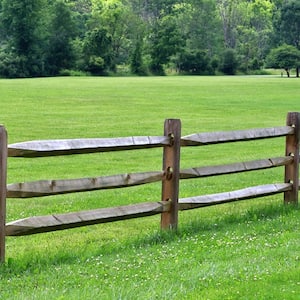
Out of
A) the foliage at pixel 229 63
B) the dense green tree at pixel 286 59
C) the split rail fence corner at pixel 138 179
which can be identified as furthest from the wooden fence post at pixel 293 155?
the foliage at pixel 229 63

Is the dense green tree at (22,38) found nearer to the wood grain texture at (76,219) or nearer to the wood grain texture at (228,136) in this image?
the wood grain texture at (228,136)

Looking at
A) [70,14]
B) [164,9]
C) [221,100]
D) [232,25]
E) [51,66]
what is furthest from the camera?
[164,9]

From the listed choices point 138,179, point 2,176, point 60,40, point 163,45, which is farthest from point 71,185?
point 163,45

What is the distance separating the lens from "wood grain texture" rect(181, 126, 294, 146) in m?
9.06

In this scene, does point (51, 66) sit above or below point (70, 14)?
below

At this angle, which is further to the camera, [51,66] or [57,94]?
[51,66]

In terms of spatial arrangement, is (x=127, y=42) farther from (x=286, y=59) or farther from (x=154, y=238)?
(x=154, y=238)

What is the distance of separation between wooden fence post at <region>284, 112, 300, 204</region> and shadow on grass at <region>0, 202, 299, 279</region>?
21 centimetres

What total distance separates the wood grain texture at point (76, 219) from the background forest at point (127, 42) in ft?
330

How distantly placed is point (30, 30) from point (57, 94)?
7696 centimetres

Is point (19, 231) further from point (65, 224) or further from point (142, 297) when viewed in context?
point (142, 297)

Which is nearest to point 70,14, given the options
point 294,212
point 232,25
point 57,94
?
point 232,25

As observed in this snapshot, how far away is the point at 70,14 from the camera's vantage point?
411 feet

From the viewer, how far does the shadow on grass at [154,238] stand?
719 cm
